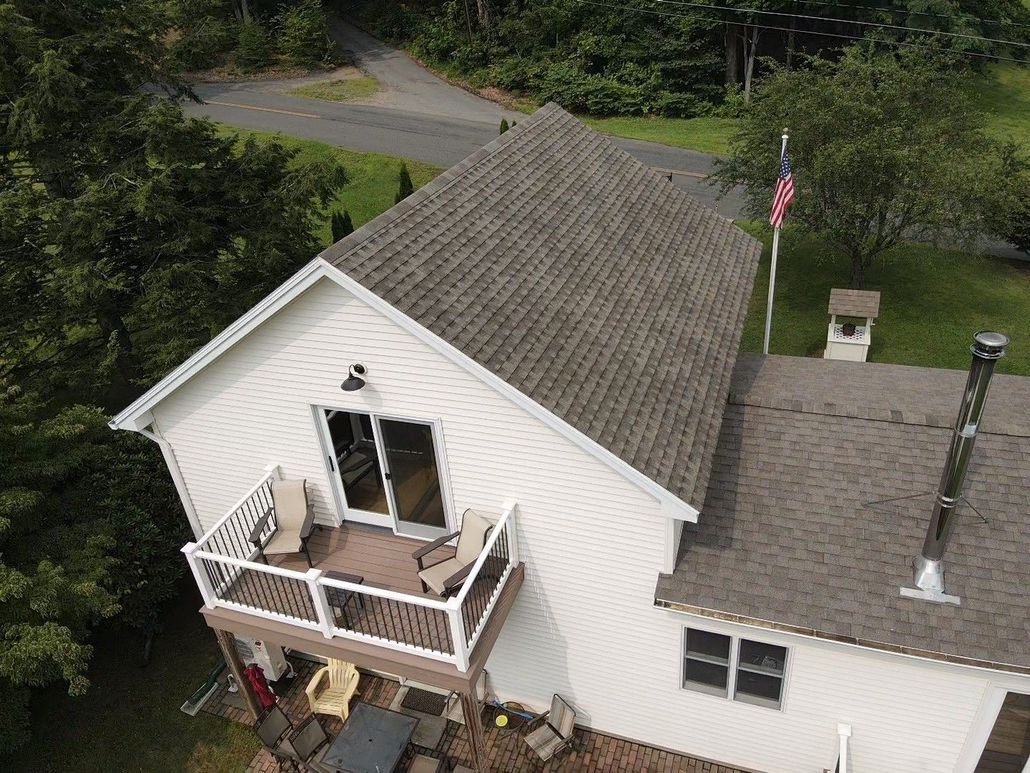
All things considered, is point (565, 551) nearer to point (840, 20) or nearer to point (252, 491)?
point (252, 491)

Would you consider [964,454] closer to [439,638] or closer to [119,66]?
[439,638]

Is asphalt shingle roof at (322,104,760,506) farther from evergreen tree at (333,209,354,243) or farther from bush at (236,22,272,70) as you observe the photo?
bush at (236,22,272,70)

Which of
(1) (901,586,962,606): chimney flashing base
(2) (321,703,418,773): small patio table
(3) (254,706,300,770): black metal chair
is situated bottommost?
(3) (254,706,300,770): black metal chair

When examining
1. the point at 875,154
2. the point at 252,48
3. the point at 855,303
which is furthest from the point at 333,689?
the point at 252,48

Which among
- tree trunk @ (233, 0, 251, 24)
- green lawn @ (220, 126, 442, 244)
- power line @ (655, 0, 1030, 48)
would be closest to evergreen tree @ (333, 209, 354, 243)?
green lawn @ (220, 126, 442, 244)

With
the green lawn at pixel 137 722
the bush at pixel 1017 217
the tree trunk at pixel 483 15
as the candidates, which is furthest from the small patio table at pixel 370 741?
the tree trunk at pixel 483 15

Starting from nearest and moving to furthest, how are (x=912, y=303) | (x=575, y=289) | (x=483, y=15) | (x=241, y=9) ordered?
(x=575, y=289) → (x=912, y=303) → (x=483, y=15) → (x=241, y=9)

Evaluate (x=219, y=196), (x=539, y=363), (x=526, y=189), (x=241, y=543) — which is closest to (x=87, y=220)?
(x=219, y=196)
